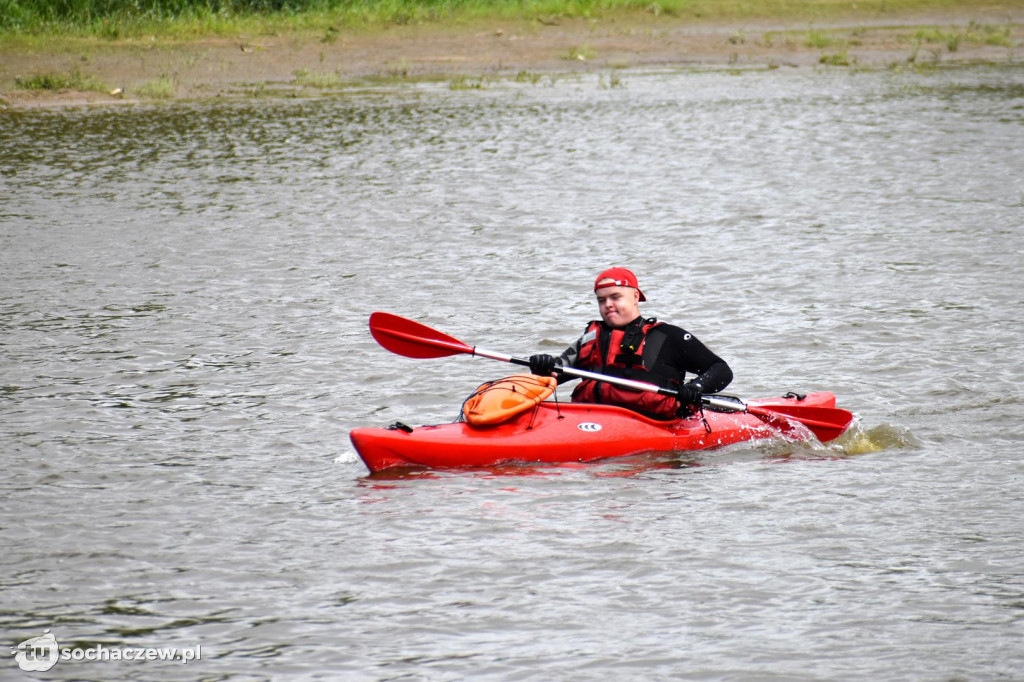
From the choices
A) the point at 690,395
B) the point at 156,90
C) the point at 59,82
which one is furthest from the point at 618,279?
the point at 59,82

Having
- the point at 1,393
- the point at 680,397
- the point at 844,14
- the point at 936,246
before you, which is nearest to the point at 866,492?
the point at 680,397

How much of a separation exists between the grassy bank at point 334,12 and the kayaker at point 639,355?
23.3m

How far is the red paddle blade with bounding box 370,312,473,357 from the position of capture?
8500mm

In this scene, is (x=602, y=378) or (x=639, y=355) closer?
(x=602, y=378)

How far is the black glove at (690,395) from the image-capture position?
24.6 ft

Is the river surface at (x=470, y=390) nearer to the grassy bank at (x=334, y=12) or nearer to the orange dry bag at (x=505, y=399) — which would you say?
the orange dry bag at (x=505, y=399)

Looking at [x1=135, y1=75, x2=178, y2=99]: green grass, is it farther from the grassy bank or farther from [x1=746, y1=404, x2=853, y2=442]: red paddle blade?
[x1=746, y1=404, x2=853, y2=442]: red paddle blade

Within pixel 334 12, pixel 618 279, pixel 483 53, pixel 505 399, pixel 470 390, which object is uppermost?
pixel 334 12

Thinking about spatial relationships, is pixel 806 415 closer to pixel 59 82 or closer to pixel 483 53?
pixel 59 82

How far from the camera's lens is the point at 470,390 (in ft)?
31.4

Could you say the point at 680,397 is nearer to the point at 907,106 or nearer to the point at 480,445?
the point at 480,445

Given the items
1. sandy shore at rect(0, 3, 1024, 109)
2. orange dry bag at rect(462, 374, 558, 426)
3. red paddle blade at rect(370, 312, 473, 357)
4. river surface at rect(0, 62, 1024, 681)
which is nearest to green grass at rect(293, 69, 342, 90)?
sandy shore at rect(0, 3, 1024, 109)

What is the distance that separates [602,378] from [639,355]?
0.30m

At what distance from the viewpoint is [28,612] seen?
18.6 feet
